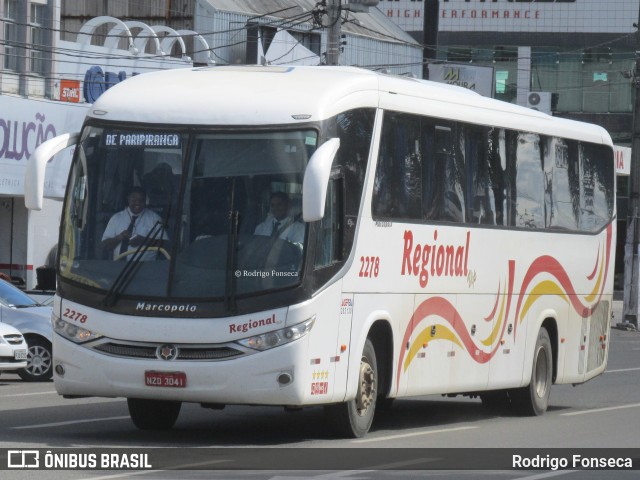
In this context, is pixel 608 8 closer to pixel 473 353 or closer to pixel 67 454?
pixel 473 353

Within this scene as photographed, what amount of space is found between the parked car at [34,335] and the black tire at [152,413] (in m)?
7.27

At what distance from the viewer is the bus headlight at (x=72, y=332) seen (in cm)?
1274

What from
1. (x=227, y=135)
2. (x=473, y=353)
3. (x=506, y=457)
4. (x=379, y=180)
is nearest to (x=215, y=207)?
A: (x=227, y=135)

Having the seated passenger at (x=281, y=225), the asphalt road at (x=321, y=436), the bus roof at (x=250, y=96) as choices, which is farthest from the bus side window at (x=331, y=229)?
the asphalt road at (x=321, y=436)

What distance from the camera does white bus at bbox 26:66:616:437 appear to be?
40.8ft

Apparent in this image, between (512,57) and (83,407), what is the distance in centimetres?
5912

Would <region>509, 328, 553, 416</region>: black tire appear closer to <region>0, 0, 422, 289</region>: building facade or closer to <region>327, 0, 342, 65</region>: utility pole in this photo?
<region>327, 0, 342, 65</region>: utility pole

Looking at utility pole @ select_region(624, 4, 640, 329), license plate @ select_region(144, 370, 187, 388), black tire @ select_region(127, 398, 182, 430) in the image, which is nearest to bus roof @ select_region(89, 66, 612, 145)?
license plate @ select_region(144, 370, 187, 388)

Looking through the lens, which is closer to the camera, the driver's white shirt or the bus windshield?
the bus windshield

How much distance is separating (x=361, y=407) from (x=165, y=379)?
2.05 metres

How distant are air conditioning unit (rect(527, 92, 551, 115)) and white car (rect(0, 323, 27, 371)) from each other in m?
39.9

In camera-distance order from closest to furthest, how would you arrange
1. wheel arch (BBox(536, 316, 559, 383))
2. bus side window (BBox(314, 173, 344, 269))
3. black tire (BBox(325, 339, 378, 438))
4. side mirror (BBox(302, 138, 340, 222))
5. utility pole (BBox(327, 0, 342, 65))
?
side mirror (BBox(302, 138, 340, 222)) → bus side window (BBox(314, 173, 344, 269)) → black tire (BBox(325, 339, 378, 438)) → wheel arch (BBox(536, 316, 559, 383)) → utility pole (BBox(327, 0, 342, 65))

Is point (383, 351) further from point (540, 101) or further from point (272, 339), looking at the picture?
point (540, 101)

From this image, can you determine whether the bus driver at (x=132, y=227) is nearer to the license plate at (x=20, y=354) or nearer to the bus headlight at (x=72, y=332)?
the bus headlight at (x=72, y=332)
